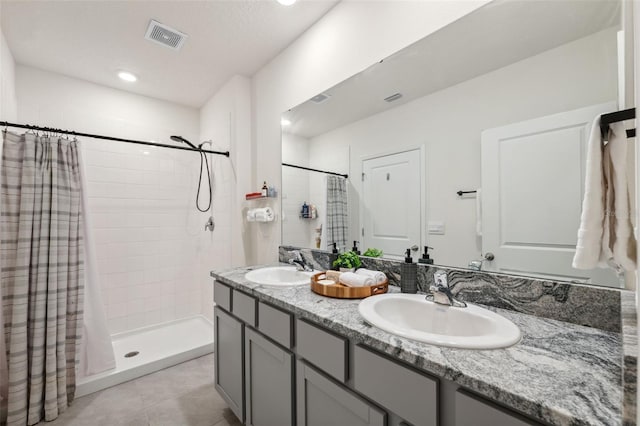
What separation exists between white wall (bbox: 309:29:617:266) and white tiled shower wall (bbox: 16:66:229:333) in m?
1.97

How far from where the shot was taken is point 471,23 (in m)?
1.20

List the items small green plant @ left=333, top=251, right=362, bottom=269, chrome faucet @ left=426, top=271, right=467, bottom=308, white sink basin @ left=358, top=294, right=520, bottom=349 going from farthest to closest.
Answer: small green plant @ left=333, top=251, right=362, bottom=269 < chrome faucet @ left=426, top=271, right=467, bottom=308 < white sink basin @ left=358, top=294, right=520, bottom=349

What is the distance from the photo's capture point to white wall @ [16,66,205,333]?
2.55 meters

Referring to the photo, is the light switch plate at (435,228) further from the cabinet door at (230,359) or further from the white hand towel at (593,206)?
the cabinet door at (230,359)

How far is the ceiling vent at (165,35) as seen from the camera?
1.95 m

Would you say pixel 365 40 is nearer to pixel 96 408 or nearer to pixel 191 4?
pixel 191 4

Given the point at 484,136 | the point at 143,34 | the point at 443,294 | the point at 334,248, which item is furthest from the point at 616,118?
the point at 143,34

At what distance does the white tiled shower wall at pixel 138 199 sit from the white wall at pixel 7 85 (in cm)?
12

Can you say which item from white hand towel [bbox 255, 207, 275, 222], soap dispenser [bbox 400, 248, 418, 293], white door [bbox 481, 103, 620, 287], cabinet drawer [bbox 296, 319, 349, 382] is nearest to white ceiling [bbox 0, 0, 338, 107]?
white hand towel [bbox 255, 207, 275, 222]

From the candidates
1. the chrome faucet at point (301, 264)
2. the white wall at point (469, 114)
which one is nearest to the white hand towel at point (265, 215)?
the chrome faucet at point (301, 264)

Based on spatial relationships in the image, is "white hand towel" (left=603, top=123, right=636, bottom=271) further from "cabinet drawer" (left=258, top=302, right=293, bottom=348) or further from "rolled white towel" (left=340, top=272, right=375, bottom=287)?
"cabinet drawer" (left=258, top=302, right=293, bottom=348)

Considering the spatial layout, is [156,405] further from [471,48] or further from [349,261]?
[471,48]

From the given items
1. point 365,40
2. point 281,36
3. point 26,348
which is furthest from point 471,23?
point 26,348

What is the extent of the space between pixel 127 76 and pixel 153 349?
2.52 m
